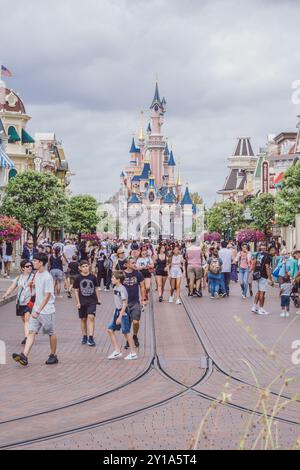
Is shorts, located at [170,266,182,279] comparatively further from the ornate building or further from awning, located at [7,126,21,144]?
the ornate building

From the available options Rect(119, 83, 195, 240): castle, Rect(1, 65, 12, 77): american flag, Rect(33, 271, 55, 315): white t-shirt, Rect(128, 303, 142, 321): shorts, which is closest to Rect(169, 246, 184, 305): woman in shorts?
Rect(128, 303, 142, 321): shorts

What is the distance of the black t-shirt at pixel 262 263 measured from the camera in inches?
785

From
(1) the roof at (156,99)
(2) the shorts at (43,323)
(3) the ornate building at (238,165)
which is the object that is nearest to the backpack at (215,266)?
(2) the shorts at (43,323)

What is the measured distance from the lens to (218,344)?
49.8ft

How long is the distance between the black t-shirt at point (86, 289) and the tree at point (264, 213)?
56.5 m

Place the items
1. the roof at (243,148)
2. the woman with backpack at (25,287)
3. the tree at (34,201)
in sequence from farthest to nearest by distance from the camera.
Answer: the roof at (243,148) < the tree at (34,201) < the woman with backpack at (25,287)

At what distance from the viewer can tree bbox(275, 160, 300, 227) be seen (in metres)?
48.6

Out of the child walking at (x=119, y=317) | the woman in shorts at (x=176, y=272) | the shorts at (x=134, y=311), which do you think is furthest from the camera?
the woman in shorts at (x=176, y=272)

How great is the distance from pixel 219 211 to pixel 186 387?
86.1 meters

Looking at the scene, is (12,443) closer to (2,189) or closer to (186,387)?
(186,387)

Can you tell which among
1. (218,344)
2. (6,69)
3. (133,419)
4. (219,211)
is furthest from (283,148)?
(133,419)

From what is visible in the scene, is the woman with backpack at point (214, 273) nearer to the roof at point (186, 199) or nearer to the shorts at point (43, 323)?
the shorts at point (43, 323)

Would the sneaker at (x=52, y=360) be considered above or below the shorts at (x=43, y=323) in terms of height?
below

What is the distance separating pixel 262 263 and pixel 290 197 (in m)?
30.1
